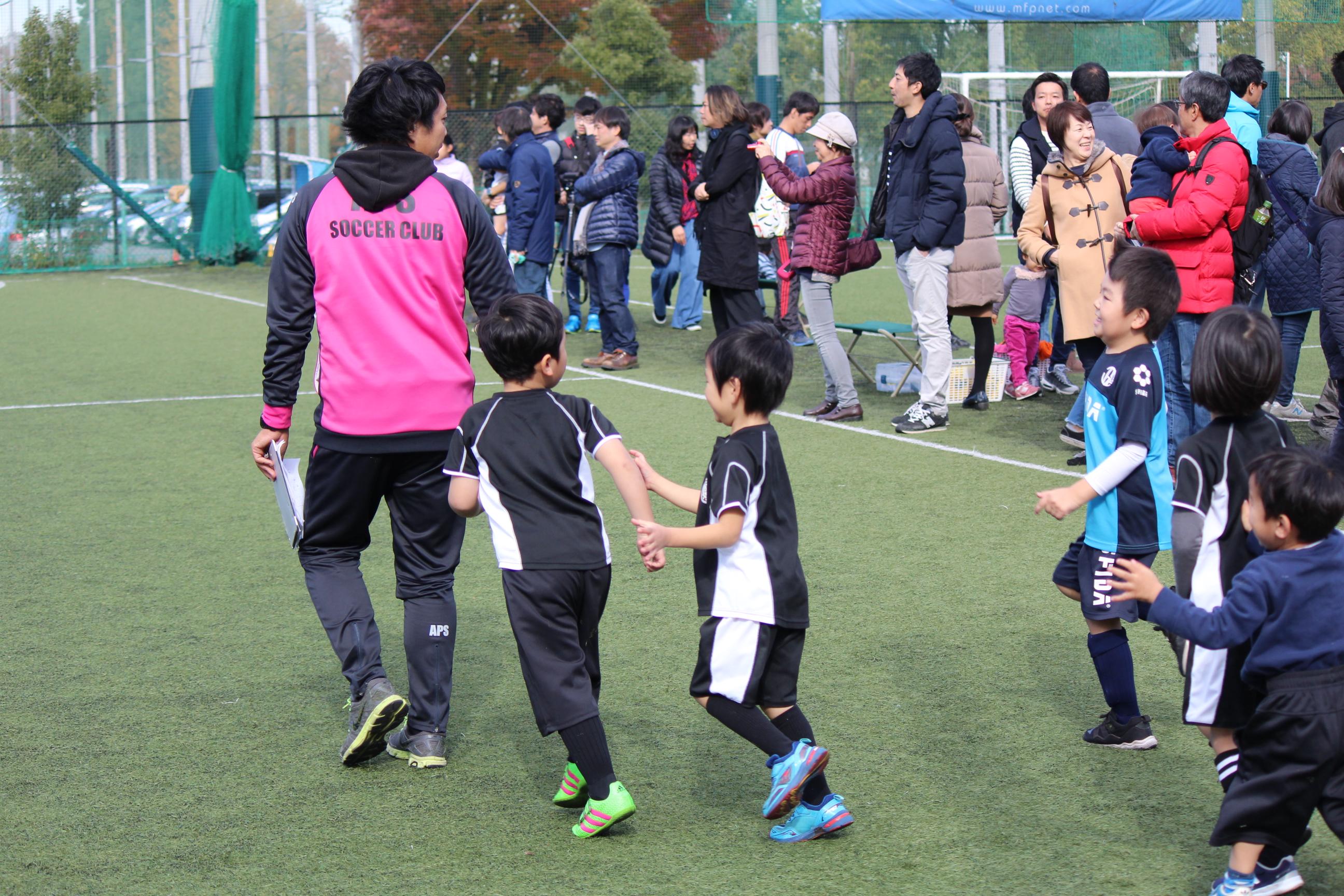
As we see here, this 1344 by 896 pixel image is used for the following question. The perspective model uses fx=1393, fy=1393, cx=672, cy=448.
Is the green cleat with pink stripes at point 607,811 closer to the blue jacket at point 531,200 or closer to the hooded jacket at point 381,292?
the hooded jacket at point 381,292

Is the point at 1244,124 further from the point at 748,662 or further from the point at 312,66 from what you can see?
the point at 312,66

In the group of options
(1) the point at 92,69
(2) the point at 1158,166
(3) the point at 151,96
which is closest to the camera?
(2) the point at 1158,166

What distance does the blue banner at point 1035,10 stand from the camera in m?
19.7

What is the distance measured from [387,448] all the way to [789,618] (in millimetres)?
1175

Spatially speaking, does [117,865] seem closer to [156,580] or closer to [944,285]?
[156,580]

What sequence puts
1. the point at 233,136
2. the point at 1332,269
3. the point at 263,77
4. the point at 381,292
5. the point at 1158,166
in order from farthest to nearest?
the point at 263,77 → the point at 233,136 → the point at 1158,166 → the point at 1332,269 → the point at 381,292

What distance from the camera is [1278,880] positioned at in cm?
290

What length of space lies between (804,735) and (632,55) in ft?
80.4

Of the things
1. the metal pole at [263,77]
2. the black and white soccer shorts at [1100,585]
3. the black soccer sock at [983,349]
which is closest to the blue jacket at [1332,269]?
the black soccer sock at [983,349]

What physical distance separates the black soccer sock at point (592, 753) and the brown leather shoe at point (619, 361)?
7.59m

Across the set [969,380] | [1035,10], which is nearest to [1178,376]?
[969,380]

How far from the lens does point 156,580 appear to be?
5.55 m

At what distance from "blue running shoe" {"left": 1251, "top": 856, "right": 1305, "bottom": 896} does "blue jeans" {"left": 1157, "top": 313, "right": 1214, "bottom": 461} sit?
413 cm

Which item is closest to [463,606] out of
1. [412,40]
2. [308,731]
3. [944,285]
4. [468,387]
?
[308,731]
